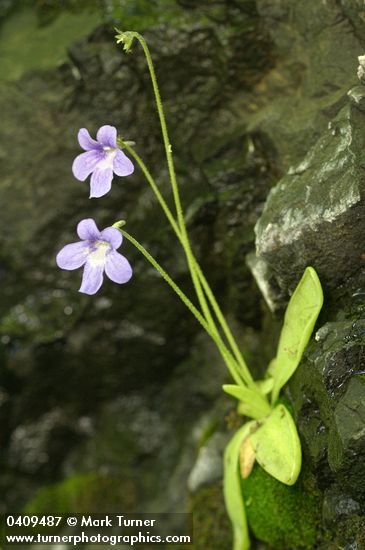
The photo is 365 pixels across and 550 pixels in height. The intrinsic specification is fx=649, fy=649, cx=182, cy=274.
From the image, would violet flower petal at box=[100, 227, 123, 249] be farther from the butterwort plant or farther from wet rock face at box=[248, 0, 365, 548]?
wet rock face at box=[248, 0, 365, 548]

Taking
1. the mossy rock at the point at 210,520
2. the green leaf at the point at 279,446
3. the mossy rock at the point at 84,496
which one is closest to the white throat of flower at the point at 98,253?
the green leaf at the point at 279,446

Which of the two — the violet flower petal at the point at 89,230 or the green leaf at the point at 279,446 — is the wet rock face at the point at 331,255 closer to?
the green leaf at the point at 279,446

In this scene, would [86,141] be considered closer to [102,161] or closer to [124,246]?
[102,161]

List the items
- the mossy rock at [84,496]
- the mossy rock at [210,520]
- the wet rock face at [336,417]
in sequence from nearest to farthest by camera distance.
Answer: the wet rock face at [336,417]
the mossy rock at [210,520]
the mossy rock at [84,496]

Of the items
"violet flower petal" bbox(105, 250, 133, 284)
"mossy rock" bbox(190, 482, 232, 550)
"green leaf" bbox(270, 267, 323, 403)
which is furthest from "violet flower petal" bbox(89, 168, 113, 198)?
"mossy rock" bbox(190, 482, 232, 550)

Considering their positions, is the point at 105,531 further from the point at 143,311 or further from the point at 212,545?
the point at 143,311

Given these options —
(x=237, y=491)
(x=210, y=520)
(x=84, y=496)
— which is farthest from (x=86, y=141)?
(x=84, y=496)
